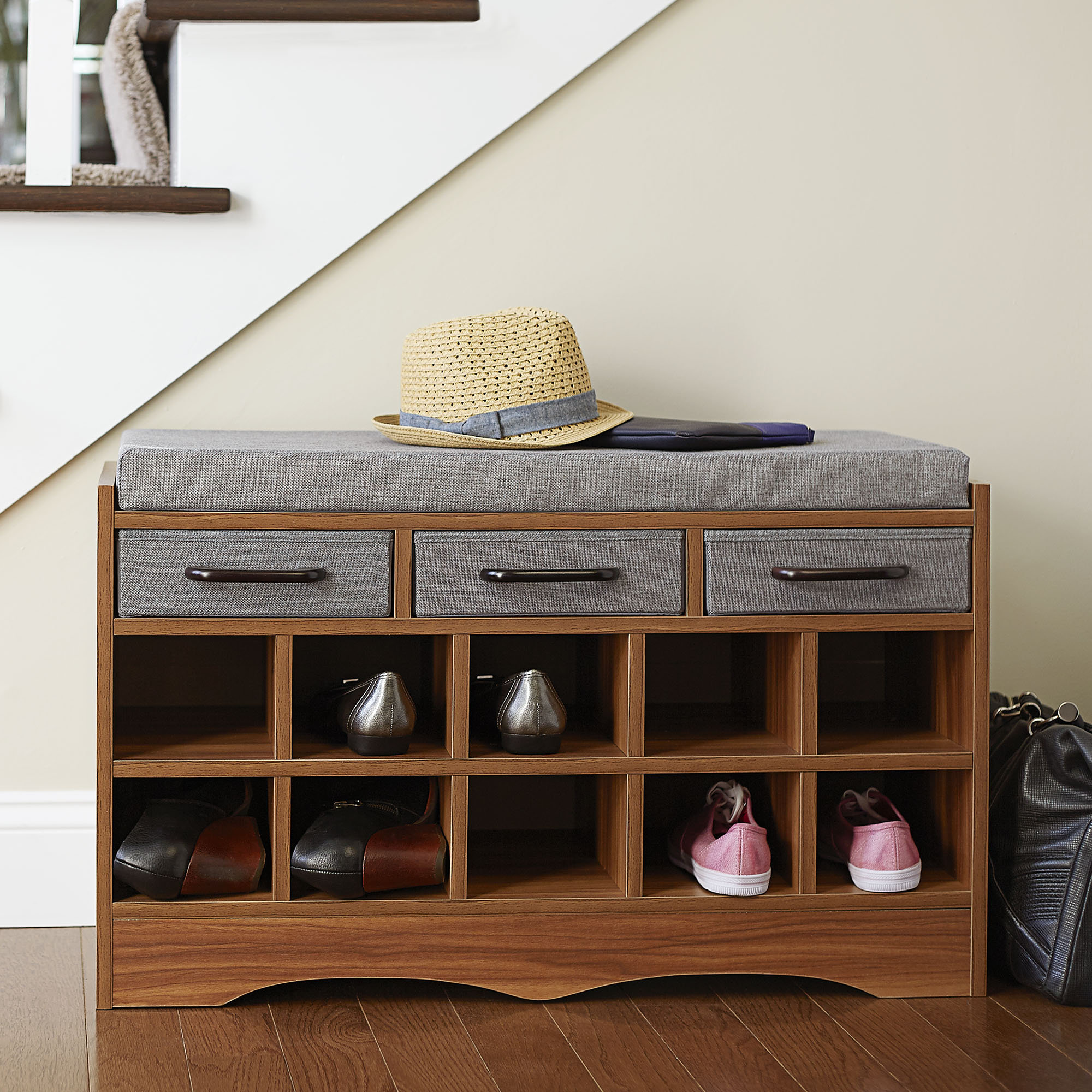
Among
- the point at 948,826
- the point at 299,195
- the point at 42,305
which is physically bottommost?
the point at 948,826

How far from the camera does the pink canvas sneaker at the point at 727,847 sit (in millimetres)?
1407

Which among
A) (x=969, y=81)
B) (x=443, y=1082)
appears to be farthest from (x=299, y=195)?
(x=443, y=1082)

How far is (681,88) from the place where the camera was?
1752mm

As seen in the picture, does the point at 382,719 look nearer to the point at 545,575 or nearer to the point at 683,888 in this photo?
the point at 545,575

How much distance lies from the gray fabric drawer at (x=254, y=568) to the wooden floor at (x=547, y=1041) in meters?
0.45

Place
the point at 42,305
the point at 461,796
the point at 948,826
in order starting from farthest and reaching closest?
the point at 42,305 < the point at 948,826 < the point at 461,796

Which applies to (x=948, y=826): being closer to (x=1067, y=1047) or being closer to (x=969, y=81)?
(x=1067, y=1047)

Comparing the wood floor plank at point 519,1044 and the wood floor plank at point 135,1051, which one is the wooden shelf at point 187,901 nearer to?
the wood floor plank at point 135,1051

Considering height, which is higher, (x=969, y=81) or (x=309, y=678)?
(x=969, y=81)

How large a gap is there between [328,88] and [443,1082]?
1.27 metres

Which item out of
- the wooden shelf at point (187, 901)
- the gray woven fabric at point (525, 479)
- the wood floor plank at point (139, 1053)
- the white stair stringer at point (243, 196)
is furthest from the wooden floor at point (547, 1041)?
the white stair stringer at point (243, 196)

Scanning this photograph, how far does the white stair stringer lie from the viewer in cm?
166

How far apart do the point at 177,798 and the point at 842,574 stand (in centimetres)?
83

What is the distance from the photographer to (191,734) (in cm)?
146
